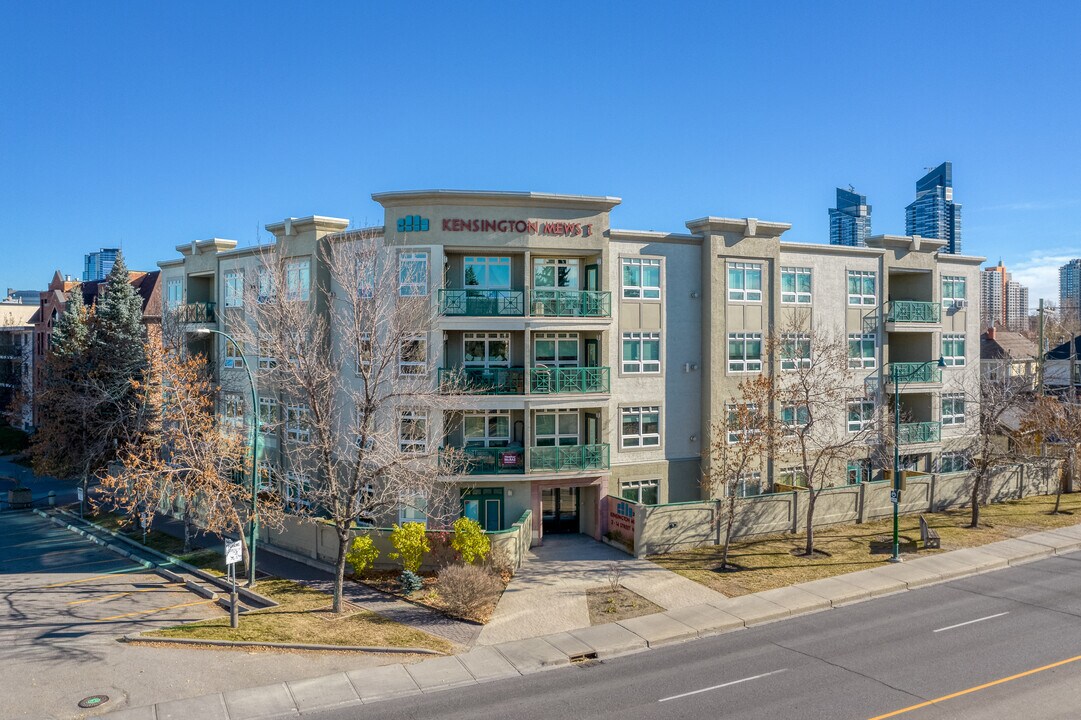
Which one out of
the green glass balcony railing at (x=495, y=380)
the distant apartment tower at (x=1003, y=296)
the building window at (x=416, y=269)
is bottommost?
the green glass balcony railing at (x=495, y=380)

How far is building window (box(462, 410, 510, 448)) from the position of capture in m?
26.8

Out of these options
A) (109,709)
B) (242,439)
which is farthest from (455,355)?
(109,709)

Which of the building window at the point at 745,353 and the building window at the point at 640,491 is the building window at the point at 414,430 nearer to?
the building window at the point at 640,491

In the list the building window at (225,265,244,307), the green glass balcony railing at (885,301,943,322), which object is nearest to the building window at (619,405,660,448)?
the green glass balcony railing at (885,301,943,322)

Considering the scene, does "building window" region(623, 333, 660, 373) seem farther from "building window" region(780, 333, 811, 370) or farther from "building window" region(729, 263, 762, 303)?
"building window" region(780, 333, 811, 370)

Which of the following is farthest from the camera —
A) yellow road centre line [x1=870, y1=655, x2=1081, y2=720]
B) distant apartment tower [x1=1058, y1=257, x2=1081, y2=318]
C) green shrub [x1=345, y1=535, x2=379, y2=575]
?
distant apartment tower [x1=1058, y1=257, x2=1081, y2=318]

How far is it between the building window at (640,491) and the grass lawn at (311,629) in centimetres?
1195

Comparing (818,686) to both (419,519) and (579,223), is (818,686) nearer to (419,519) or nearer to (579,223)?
(419,519)

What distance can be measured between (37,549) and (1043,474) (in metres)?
44.8

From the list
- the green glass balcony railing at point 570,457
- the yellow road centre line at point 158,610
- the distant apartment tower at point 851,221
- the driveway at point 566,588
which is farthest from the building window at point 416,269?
the distant apartment tower at point 851,221

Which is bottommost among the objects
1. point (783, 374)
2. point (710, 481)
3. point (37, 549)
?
point (37, 549)

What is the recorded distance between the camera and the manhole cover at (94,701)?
552 inches

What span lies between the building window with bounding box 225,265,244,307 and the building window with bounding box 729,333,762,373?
21371mm

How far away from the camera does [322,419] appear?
1875cm
